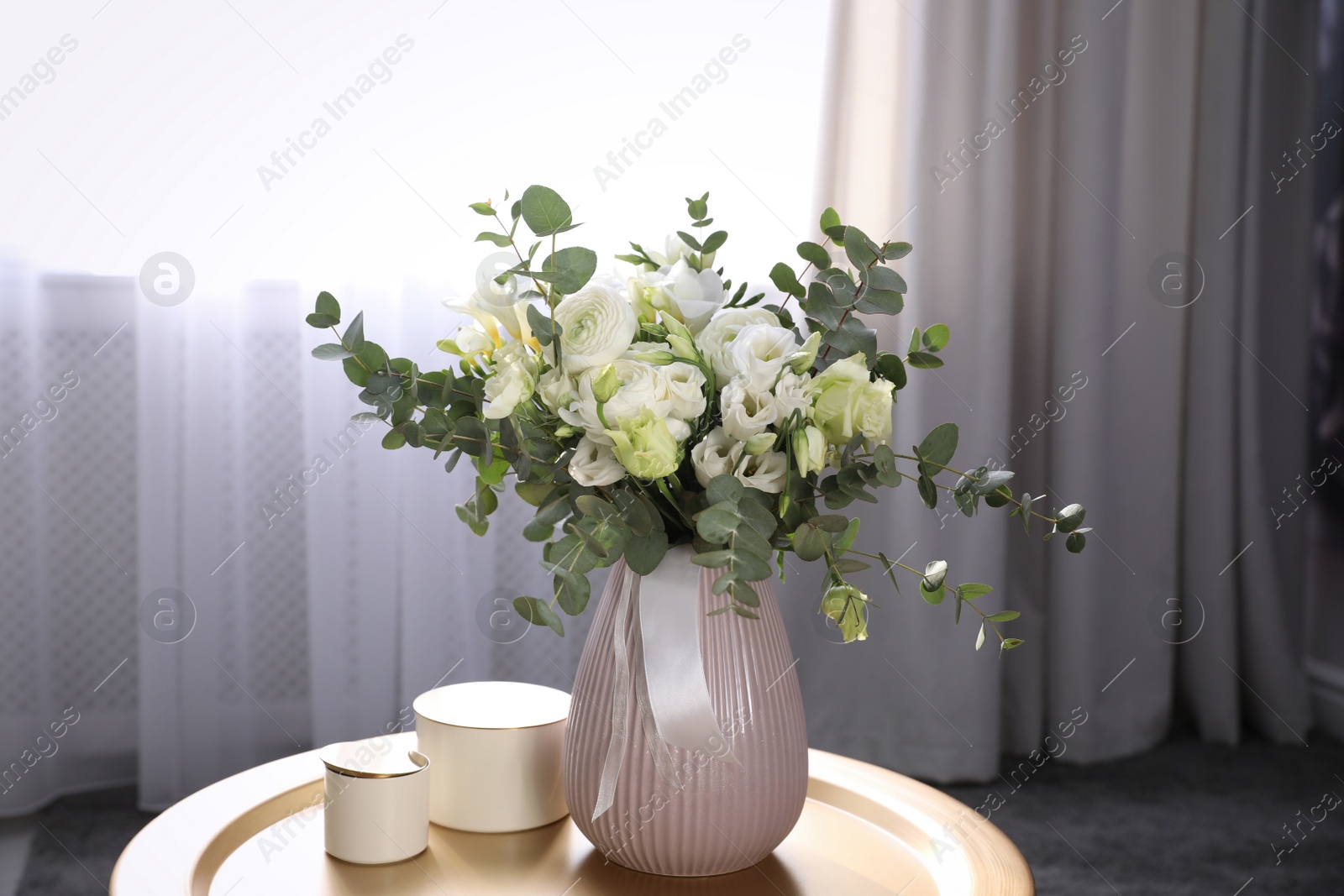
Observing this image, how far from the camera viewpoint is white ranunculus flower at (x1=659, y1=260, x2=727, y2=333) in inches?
27.9

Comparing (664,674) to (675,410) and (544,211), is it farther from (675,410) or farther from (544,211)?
(544,211)

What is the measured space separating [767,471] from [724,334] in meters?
0.10

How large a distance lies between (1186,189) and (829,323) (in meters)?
1.75

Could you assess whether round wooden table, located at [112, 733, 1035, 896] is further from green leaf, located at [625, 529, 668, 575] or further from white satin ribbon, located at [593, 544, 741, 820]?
green leaf, located at [625, 529, 668, 575]

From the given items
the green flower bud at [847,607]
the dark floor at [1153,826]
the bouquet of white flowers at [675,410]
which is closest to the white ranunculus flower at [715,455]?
the bouquet of white flowers at [675,410]

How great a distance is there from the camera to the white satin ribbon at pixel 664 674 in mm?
665

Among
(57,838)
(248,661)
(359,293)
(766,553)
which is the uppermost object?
(359,293)

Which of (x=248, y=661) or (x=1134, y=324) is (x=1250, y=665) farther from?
(x=248, y=661)

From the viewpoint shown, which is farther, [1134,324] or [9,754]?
[1134,324]

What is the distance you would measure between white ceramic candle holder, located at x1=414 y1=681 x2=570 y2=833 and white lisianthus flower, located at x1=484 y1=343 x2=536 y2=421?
26 centimetres

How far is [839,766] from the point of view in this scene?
0.97 m

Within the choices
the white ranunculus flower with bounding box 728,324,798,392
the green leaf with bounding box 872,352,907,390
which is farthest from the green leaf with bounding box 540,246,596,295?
the green leaf with bounding box 872,352,907,390

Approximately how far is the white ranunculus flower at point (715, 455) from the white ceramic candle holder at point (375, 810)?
31 cm

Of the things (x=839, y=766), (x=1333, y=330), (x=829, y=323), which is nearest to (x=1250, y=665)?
(x=1333, y=330)
